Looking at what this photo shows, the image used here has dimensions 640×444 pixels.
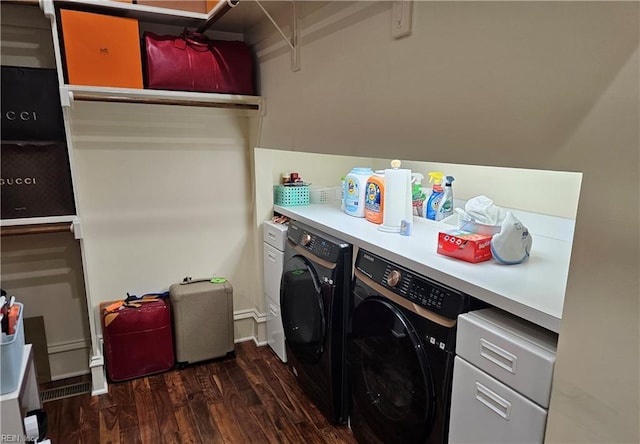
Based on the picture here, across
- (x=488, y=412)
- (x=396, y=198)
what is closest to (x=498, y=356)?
(x=488, y=412)

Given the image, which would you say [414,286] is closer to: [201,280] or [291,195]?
[291,195]

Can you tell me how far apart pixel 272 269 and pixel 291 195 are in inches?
19.4

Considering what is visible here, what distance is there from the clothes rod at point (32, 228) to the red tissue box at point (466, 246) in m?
1.81

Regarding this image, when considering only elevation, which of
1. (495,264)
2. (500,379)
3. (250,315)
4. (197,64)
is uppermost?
(197,64)

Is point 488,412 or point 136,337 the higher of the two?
point 488,412

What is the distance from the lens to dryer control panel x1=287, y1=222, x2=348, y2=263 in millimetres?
1945

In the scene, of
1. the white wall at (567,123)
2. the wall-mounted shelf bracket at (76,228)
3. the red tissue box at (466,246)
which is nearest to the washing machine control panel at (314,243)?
the red tissue box at (466,246)

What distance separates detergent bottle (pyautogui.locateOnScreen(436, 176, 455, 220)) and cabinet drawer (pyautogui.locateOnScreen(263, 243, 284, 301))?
3.05ft

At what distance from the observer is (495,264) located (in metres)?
1.54

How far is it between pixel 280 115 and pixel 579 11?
1574 millimetres

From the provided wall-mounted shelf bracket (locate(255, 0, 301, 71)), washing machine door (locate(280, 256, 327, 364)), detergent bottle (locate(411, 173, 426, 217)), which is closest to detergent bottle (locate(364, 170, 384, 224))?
detergent bottle (locate(411, 173, 426, 217))

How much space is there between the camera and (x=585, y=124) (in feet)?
2.78

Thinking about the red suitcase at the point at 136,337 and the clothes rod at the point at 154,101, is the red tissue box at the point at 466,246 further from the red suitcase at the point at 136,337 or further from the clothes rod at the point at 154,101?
the red suitcase at the point at 136,337

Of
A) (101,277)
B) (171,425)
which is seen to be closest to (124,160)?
(101,277)
